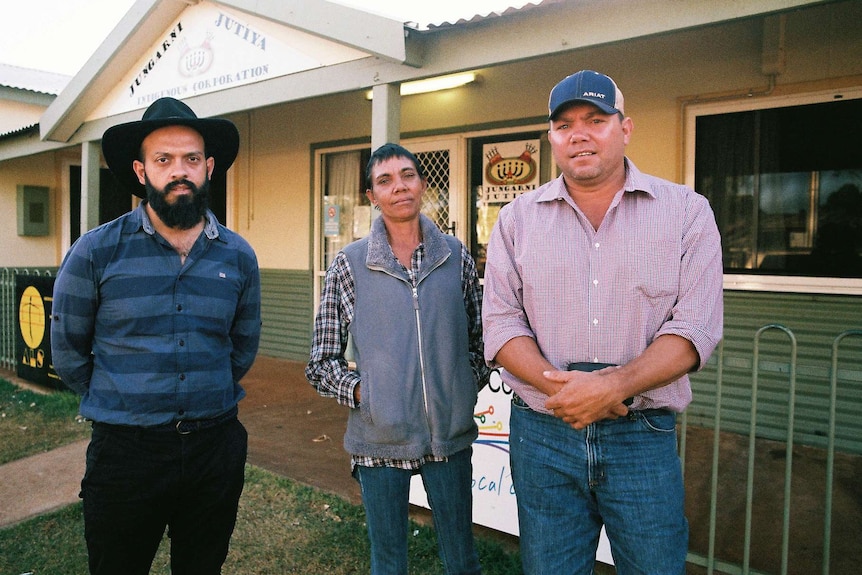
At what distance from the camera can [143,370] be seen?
223 cm

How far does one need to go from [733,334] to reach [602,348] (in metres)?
4.30

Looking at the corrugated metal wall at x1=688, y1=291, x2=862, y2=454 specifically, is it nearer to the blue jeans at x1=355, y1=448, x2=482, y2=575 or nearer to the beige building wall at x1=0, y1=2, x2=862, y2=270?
the beige building wall at x1=0, y1=2, x2=862, y2=270

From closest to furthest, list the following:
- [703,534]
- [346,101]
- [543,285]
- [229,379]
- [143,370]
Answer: [543,285], [143,370], [229,379], [703,534], [346,101]

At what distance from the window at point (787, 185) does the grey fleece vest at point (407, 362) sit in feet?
13.7

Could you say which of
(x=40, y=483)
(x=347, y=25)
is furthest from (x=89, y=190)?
(x=347, y=25)

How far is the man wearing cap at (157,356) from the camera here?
2211 millimetres

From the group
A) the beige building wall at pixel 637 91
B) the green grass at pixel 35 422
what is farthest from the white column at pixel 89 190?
the beige building wall at pixel 637 91

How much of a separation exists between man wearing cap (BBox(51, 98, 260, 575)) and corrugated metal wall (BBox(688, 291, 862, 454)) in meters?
3.99

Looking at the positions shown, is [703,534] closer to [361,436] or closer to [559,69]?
[361,436]

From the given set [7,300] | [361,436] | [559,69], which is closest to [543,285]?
[361,436]

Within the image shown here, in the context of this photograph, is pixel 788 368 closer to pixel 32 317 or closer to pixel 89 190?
pixel 89 190

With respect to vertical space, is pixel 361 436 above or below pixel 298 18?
below

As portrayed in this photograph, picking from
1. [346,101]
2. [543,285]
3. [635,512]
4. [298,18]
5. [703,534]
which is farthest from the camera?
[346,101]

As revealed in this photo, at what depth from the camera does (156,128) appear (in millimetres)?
2348
